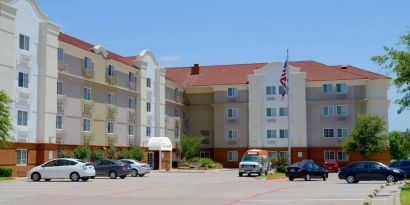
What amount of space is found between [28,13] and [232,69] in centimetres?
4154

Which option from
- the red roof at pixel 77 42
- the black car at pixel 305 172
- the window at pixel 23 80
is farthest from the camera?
the red roof at pixel 77 42

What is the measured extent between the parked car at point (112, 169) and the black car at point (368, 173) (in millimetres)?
16560

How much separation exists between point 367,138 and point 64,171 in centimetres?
3887

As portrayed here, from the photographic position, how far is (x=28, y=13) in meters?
45.7

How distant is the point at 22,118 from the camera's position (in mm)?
45156

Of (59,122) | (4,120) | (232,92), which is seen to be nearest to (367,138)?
(232,92)

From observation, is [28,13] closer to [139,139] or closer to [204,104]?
[139,139]

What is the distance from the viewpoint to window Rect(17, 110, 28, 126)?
4464 centimetres

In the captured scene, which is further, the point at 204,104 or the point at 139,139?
the point at 204,104

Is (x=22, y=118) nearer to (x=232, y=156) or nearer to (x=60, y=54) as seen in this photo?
(x=60, y=54)

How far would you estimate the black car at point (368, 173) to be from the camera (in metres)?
34.8

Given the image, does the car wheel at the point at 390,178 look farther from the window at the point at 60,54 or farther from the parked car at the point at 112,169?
the window at the point at 60,54

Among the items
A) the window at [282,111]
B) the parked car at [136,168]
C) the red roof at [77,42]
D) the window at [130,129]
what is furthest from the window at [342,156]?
the parked car at [136,168]

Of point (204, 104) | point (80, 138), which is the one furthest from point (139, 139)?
point (204, 104)
